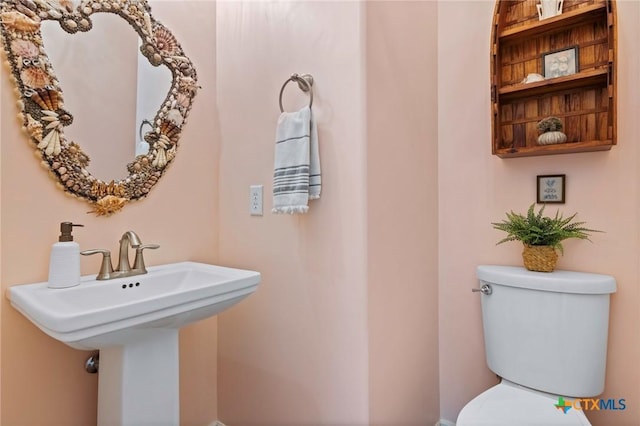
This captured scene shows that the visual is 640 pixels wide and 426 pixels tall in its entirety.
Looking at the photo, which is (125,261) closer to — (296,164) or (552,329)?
(296,164)

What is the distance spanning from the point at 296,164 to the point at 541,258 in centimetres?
95

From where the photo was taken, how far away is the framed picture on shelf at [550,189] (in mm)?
1362

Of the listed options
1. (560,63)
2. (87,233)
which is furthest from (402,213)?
(87,233)

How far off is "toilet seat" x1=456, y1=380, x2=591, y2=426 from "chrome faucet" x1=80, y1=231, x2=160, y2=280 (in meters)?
1.15

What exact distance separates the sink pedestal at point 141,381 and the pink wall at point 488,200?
3.79 feet

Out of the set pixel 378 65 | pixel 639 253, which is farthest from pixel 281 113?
pixel 639 253

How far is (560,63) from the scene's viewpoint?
4.47 feet

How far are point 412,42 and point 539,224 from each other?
0.87 meters

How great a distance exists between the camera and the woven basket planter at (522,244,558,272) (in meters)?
1.30

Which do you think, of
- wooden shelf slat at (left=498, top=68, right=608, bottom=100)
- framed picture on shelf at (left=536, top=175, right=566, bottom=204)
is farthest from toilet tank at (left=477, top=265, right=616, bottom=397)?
wooden shelf slat at (left=498, top=68, right=608, bottom=100)

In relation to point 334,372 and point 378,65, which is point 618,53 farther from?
point 334,372

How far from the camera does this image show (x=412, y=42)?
58.5 inches

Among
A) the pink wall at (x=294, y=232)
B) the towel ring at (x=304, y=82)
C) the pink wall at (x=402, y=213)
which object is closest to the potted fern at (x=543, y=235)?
the pink wall at (x=402, y=213)

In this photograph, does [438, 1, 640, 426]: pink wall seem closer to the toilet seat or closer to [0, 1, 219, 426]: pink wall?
the toilet seat
